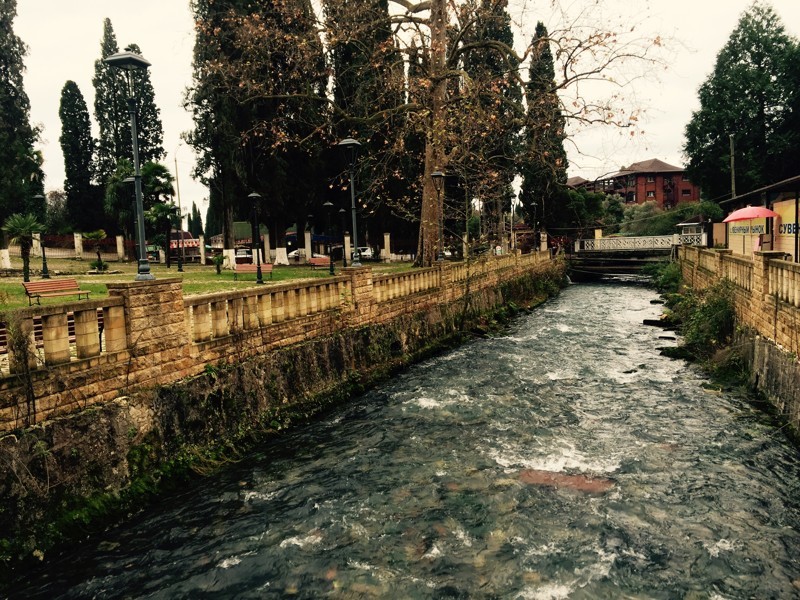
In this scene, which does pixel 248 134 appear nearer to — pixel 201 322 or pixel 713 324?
pixel 201 322

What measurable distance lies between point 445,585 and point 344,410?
5.99 metres

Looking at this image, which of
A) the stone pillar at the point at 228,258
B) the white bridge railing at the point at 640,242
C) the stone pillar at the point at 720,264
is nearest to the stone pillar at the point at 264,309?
the stone pillar at the point at 720,264

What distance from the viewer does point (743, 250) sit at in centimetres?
3075

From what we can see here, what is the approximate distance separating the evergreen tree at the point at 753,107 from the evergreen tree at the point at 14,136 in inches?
1888

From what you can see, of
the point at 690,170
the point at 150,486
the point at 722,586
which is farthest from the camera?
the point at 690,170

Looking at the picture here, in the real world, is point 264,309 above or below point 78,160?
below

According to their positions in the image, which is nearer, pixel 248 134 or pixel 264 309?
pixel 264 309

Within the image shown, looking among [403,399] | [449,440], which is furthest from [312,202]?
[449,440]

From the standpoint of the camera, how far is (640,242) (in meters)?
43.9

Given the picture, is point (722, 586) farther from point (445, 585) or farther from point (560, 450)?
point (560, 450)

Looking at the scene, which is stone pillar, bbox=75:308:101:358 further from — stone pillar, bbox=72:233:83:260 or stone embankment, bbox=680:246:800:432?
stone pillar, bbox=72:233:83:260

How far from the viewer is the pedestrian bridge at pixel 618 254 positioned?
42906 mm

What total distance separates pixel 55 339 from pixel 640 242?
147ft

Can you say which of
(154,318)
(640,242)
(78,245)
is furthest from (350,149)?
(640,242)
